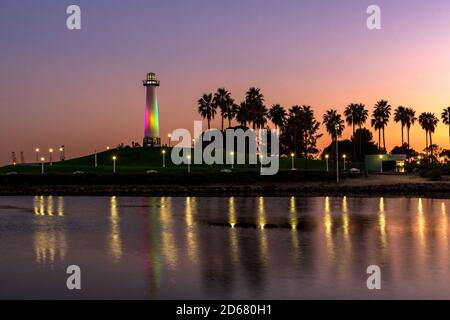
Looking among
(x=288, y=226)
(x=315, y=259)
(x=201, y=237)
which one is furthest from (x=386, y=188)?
(x=315, y=259)

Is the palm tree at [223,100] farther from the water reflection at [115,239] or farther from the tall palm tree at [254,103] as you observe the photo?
the water reflection at [115,239]

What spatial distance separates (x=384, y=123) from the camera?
14875 centimetres

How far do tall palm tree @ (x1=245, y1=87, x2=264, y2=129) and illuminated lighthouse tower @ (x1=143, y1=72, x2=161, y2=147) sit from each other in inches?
877

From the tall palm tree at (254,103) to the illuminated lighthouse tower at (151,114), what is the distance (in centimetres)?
2227

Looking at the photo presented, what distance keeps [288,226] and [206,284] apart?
1769 centimetres

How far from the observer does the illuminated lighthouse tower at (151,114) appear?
137250mm

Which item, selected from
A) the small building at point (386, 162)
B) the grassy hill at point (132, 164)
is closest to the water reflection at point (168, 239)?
the grassy hill at point (132, 164)

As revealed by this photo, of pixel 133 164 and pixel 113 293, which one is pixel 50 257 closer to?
pixel 113 293

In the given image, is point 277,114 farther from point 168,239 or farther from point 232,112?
point 168,239

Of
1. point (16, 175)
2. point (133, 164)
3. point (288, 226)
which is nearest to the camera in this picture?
point (288, 226)

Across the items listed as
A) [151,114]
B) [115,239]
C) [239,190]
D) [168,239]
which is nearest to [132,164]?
[151,114]

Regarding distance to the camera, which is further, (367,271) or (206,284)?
(367,271)

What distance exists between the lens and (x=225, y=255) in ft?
78.2
